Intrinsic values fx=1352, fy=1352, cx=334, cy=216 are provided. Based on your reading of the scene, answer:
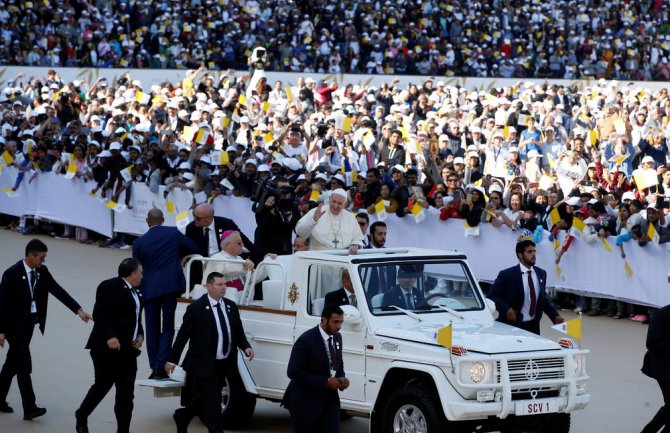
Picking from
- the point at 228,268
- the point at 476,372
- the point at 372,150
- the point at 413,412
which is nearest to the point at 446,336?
the point at 476,372

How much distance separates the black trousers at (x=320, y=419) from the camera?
388 inches

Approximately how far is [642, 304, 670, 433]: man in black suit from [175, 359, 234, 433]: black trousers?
11.5ft

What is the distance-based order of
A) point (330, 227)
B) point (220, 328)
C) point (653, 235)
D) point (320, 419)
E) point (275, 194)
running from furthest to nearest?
1. point (653, 235)
2. point (275, 194)
3. point (330, 227)
4. point (220, 328)
5. point (320, 419)

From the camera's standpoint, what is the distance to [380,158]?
967 inches

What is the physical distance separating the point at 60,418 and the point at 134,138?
14.8 metres

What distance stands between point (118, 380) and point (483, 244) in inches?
365

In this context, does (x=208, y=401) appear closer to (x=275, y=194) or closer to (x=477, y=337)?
(x=477, y=337)

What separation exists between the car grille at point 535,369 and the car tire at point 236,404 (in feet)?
8.79

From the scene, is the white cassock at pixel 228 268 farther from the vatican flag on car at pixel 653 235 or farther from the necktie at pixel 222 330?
the vatican flag on car at pixel 653 235

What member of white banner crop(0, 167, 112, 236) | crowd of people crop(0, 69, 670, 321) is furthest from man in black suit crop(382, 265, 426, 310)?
white banner crop(0, 167, 112, 236)

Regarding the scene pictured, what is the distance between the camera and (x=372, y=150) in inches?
985

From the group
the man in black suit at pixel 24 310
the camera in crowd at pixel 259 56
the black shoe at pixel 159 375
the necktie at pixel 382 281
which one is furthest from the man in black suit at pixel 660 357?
the camera in crowd at pixel 259 56

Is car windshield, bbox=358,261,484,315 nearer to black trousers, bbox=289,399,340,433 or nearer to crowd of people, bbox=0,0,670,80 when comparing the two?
black trousers, bbox=289,399,340,433

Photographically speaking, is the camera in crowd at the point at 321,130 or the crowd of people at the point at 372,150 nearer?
the crowd of people at the point at 372,150
